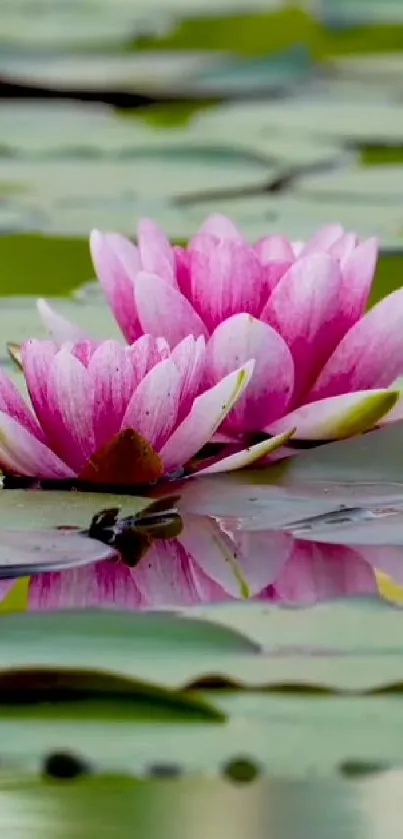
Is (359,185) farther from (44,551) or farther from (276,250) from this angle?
(44,551)

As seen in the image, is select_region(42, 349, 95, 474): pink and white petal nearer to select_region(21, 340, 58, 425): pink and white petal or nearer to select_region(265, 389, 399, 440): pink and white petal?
select_region(21, 340, 58, 425): pink and white petal

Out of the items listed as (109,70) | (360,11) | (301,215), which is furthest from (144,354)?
(360,11)

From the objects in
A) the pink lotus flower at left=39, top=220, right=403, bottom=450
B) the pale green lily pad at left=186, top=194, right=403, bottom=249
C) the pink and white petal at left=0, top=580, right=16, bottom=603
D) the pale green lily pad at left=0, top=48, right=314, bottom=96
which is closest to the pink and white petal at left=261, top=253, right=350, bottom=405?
the pink lotus flower at left=39, top=220, right=403, bottom=450

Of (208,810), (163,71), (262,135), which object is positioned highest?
(163,71)

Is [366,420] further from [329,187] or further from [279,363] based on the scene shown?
[329,187]

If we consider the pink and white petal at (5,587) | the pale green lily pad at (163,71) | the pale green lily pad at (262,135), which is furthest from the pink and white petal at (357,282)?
the pale green lily pad at (163,71)

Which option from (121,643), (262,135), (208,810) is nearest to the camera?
(208,810)

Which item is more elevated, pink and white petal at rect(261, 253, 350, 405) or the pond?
pink and white petal at rect(261, 253, 350, 405)

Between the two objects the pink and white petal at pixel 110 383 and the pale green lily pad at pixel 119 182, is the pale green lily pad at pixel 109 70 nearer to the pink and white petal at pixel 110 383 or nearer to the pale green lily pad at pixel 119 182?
the pale green lily pad at pixel 119 182
